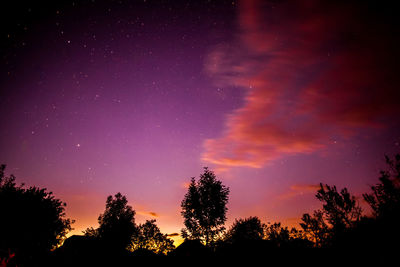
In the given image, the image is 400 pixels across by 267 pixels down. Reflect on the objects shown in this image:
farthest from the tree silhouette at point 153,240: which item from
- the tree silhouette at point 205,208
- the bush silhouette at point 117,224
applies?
the tree silhouette at point 205,208

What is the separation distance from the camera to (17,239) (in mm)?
23938

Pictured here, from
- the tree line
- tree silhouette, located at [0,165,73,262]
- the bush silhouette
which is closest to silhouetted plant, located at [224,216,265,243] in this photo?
the tree line

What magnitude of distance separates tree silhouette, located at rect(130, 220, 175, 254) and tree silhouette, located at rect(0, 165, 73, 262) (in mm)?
27656

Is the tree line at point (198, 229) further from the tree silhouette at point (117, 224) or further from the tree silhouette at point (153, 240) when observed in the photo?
the tree silhouette at point (153, 240)

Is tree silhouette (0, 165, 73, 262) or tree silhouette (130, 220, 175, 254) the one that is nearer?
tree silhouette (0, 165, 73, 262)

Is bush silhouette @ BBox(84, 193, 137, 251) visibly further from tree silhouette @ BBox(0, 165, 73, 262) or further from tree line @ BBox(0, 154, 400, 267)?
tree silhouette @ BBox(0, 165, 73, 262)

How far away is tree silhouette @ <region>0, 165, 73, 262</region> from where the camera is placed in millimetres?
23484

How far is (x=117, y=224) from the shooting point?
43969 mm

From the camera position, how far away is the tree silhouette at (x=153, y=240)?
5333cm

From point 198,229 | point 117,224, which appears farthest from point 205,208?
point 117,224

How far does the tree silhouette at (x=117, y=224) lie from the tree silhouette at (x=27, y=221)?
14.1 meters

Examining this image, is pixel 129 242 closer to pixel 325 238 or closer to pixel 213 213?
pixel 213 213

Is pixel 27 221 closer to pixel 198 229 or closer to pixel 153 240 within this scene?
pixel 198 229

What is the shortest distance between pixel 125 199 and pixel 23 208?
2302 cm
